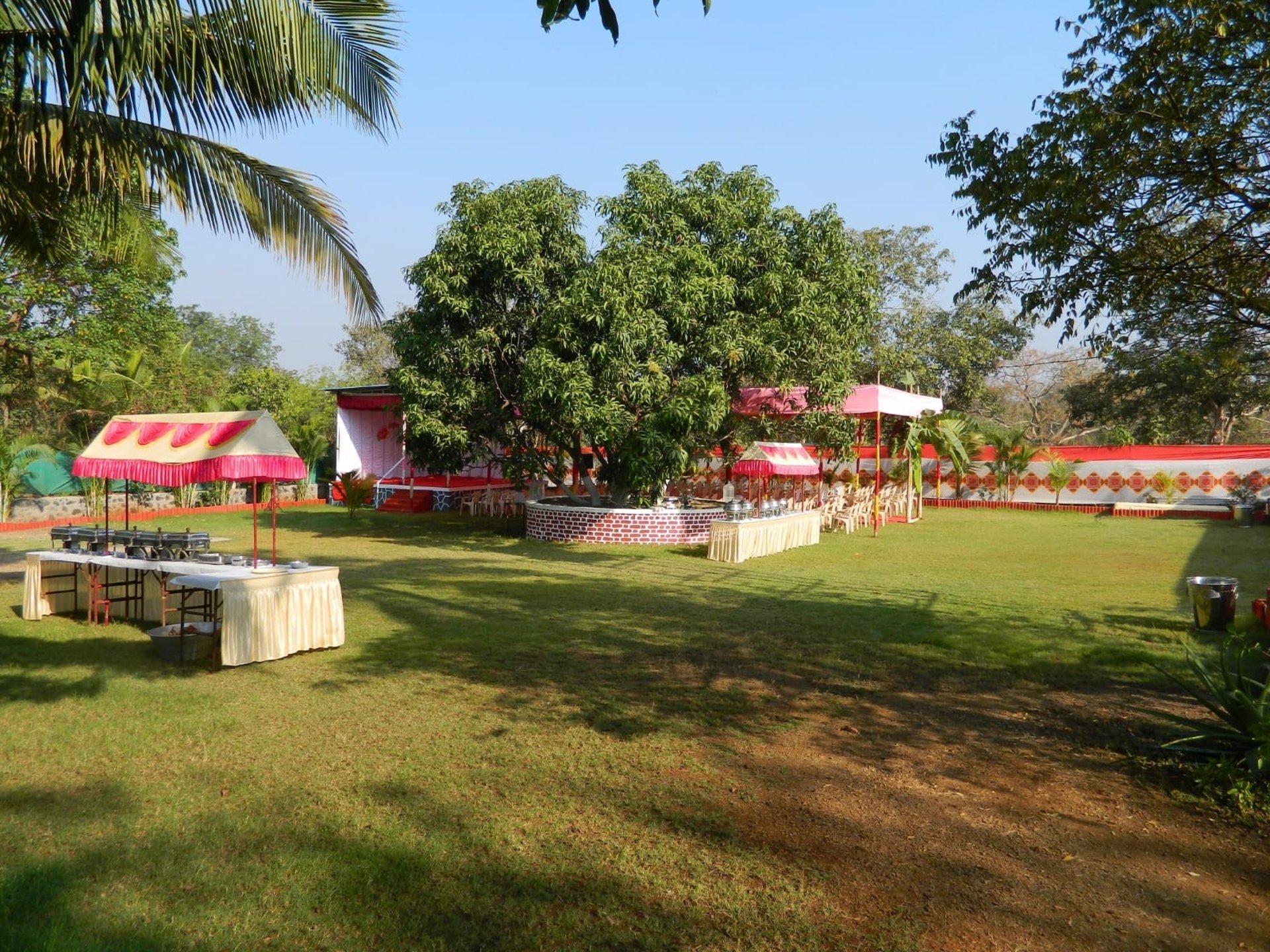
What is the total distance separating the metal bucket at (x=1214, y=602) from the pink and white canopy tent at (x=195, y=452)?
8.36 meters

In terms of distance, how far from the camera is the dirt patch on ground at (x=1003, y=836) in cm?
354

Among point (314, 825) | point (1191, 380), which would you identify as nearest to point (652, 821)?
point (314, 825)

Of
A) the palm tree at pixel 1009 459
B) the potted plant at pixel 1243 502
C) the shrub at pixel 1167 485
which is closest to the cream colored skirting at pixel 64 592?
the potted plant at pixel 1243 502

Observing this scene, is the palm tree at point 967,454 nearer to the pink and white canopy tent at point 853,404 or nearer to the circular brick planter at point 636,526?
the pink and white canopy tent at point 853,404

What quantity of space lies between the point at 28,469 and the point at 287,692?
659 inches

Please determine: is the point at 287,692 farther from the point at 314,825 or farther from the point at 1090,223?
the point at 1090,223

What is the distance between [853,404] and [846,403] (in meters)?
0.20

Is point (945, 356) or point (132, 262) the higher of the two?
point (945, 356)

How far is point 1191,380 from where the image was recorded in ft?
87.9

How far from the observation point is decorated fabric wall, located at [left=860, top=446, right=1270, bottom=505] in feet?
82.3

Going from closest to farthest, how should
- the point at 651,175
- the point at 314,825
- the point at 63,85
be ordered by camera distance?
the point at 314,825
the point at 63,85
the point at 651,175

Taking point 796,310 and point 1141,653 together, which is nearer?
point 1141,653

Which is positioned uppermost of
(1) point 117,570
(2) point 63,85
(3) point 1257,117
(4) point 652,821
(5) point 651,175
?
(5) point 651,175

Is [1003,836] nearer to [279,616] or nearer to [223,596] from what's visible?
[279,616]
